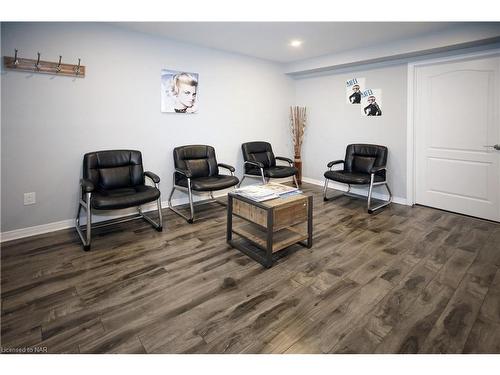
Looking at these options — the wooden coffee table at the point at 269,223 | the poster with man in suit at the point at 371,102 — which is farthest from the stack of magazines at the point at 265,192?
the poster with man in suit at the point at 371,102

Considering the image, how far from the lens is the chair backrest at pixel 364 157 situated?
420 cm

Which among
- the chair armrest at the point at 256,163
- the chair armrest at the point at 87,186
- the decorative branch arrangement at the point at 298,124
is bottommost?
the chair armrest at the point at 87,186

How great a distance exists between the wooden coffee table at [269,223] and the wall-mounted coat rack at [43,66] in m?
2.22

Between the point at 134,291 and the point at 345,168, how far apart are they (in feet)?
11.9

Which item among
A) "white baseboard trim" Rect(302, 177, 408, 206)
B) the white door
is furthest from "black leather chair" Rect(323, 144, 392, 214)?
the white door

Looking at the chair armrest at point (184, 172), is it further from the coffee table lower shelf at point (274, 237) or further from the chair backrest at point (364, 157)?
the chair backrest at point (364, 157)

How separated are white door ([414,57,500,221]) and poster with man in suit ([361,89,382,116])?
20.5 inches

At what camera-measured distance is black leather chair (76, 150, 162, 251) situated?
2777 millimetres

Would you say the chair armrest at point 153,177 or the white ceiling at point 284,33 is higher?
the white ceiling at point 284,33

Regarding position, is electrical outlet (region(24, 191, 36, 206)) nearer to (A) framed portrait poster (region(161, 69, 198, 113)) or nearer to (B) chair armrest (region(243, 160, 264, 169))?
(A) framed portrait poster (region(161, 69, 198, 113))

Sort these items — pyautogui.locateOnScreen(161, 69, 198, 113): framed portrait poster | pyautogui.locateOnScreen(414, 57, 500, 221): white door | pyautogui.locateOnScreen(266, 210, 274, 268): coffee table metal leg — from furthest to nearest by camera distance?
pyautogui.locateOnScreen(161, 69, 198, 113): framed portrait poster → pyautogui.locateOnScreen(414, 57, 500, 221): white door → pyautogui.locateOnScreen(266, 210, 274, 268): coffee table metal leg

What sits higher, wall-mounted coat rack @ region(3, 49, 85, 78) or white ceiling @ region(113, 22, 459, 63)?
white ceiling @ region(113, 22, 459, 63)

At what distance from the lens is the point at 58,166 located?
315 cm
